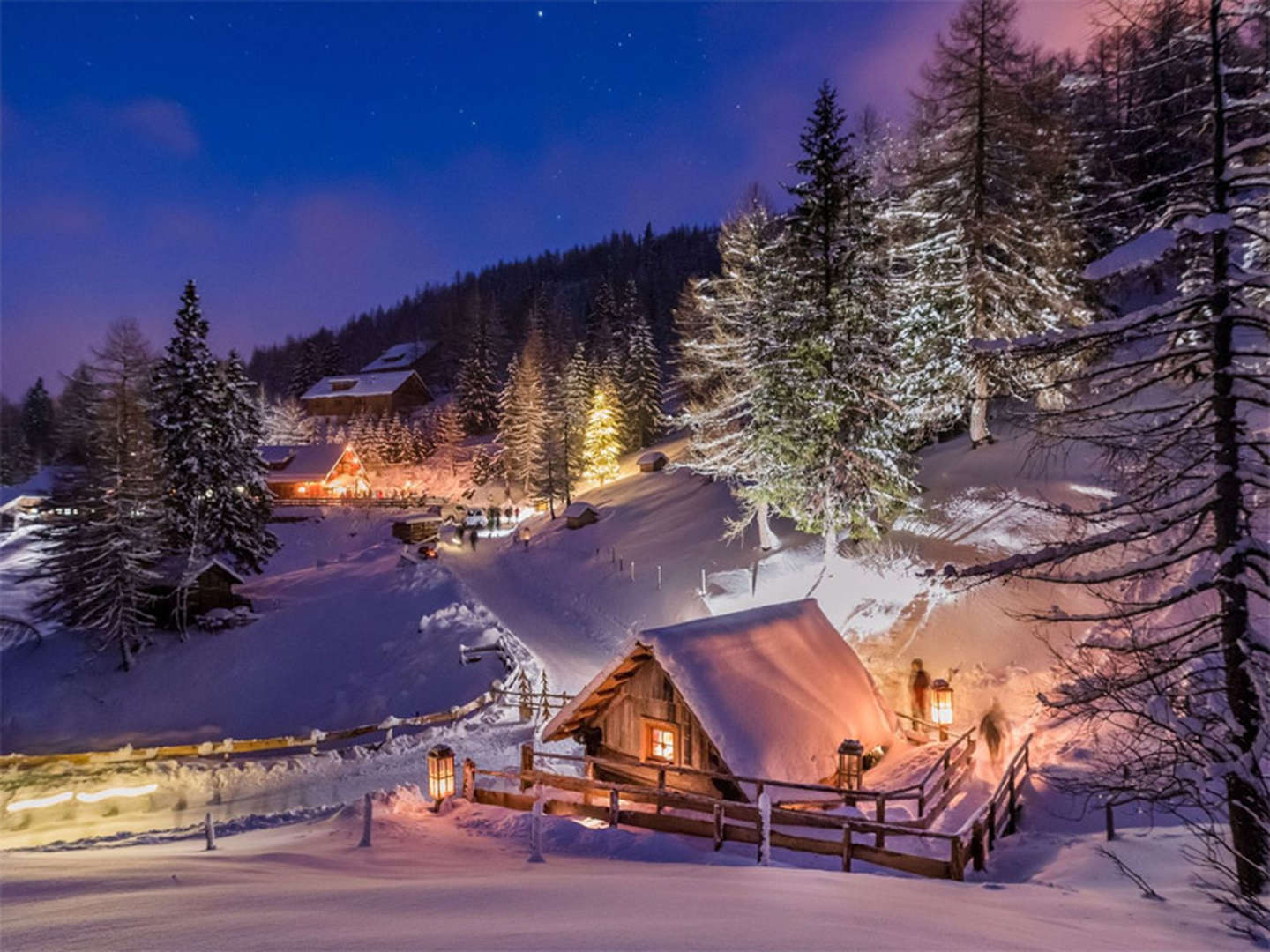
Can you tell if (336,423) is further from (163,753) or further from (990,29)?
(990,29)

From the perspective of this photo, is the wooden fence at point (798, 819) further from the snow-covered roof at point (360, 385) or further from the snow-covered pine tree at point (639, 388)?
the snow-covered roof at point (360, 385)

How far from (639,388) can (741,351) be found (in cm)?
3775

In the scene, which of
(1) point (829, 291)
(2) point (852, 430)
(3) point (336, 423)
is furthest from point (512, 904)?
(3) point (336, 423)

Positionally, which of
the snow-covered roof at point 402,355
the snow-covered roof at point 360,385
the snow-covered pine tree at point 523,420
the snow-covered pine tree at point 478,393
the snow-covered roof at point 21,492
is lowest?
the snow-covered roof at point 21,492

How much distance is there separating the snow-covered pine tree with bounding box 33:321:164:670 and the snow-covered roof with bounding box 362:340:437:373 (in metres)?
84.0

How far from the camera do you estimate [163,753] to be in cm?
1961

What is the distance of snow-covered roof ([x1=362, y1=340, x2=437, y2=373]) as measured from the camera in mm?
113750

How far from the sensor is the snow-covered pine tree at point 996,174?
23.4 metres

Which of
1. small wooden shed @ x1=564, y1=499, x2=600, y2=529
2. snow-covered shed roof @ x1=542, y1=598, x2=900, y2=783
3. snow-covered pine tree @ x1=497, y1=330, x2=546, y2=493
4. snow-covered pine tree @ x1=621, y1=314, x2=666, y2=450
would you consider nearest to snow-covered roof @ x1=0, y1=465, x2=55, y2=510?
snow-covered pine tree @ x1=497, y1=330, x2=546, y2=493

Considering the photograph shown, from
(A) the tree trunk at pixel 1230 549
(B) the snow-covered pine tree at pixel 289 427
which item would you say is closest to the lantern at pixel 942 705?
(A) the tree trunk at pixel 1230 549

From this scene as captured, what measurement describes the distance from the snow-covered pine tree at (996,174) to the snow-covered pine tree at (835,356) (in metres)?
4.18

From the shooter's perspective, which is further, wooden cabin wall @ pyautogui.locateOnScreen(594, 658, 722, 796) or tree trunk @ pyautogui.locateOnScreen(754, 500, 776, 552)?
tree trunk @ pyautogui.locateOnScreen(754, 500, 776, 552)

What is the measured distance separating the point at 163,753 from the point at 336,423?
76.8m

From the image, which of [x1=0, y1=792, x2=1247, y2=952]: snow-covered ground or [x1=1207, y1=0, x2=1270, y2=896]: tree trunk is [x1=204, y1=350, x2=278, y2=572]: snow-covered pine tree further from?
[x1=1207, y1=0, x2=1270, y2=896]: tree trunk
